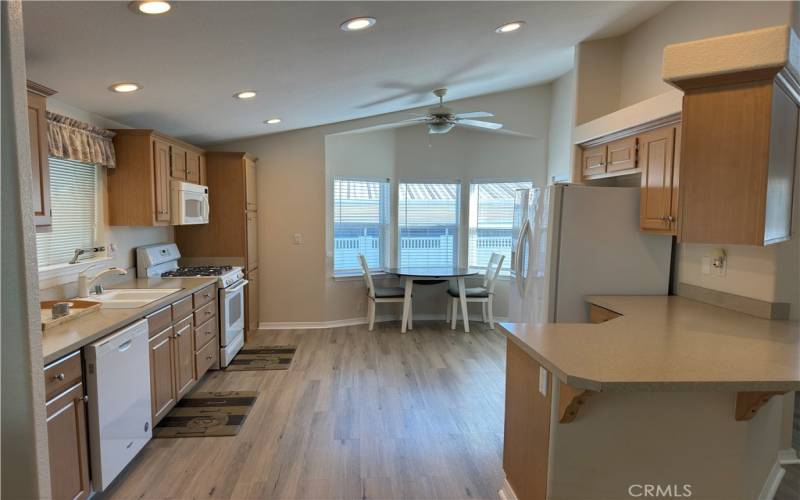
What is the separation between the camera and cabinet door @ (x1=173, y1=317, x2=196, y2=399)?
10.3 ft

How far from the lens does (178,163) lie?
4.02m

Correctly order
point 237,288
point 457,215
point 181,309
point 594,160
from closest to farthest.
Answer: point 181,309, point 594,160, point 237,288, point 457,215

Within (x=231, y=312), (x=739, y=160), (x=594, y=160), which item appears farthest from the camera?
(x=231, y=312)

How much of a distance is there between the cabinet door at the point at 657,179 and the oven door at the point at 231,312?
3.47 m

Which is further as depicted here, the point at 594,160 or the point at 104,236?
the point at 594,160

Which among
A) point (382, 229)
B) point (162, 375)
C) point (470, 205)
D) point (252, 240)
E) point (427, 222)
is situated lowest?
point (162, 375)

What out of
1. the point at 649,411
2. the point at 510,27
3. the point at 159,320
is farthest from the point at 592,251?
the point at 159,320

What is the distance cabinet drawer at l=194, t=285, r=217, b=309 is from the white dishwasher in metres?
0.91

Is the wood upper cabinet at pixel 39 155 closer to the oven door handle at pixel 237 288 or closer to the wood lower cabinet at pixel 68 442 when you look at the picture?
the wood lower cabinet at pixel 68 442

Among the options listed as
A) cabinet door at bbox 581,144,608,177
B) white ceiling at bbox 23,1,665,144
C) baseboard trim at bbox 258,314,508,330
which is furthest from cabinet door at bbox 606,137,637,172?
baseboard trim at bbox 258,314,508,330

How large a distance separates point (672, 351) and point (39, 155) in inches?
119

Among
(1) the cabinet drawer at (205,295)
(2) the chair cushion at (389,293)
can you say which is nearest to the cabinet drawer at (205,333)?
(1) the cabinet drawer at (205,295)

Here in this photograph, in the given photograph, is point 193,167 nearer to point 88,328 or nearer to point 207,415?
point 207,415

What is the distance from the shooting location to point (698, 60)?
1.92 metres
